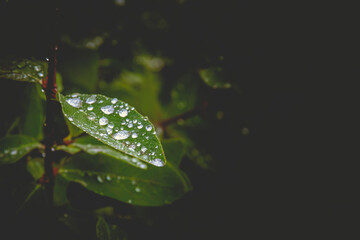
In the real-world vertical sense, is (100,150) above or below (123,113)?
below

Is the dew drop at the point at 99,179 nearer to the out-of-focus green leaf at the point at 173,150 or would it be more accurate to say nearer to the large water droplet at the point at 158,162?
the out-of-focus green leaf at the point at 173,150

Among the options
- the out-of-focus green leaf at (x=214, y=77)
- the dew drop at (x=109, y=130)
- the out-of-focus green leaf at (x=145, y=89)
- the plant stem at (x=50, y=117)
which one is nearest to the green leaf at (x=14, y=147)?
the plant stem at (x=50, y=117)

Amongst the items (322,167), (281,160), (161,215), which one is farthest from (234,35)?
(161,215)

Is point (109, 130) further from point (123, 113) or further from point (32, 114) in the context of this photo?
point (32, 114)

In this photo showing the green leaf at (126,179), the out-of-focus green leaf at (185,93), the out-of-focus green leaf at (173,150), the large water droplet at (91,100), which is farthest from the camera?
the out-of-focus green leaf at (185,93)

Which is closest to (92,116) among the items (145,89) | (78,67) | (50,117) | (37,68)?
→ (50,117)

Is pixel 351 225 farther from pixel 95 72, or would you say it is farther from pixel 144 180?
pixel 95 72

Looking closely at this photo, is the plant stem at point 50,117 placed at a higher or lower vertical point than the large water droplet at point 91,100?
lower
